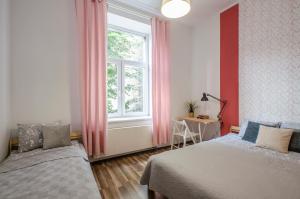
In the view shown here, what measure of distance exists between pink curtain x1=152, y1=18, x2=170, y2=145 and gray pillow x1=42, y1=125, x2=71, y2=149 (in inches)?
62.9

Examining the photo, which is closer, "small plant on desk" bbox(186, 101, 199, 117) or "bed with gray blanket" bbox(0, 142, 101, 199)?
"bed with gray blanket" bbox(0, 142, 101, 199)

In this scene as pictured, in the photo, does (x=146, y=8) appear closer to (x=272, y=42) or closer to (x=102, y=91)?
(x=102, y=91)

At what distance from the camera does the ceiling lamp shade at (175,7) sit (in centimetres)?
172

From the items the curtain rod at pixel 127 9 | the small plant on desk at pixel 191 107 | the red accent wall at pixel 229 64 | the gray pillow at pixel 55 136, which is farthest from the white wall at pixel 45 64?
the red accent wall at pixel 229 64

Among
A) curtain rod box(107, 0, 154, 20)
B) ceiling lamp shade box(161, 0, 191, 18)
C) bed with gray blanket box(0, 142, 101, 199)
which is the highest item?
curtain rod box(107, 0, 154, 20)

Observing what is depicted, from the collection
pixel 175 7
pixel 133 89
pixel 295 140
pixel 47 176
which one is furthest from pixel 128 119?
pixel 295 140

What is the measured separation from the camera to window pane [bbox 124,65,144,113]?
333 cm

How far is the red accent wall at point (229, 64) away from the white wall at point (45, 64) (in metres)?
2.21

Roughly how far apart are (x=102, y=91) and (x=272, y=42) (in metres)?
2.77

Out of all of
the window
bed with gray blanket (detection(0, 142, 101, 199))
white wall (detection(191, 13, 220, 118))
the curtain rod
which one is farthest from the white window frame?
bed with gray blanket (detection(0, 142, 101, 199))

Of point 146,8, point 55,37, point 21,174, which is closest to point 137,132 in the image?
point 21,174

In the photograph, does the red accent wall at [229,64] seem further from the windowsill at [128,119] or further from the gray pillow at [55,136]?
the gray pillow at [55,136]

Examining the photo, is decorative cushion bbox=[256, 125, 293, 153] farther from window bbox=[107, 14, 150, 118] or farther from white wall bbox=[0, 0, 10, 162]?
white wall bbox=[0, 0, 10, 162]

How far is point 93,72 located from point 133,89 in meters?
1.06
